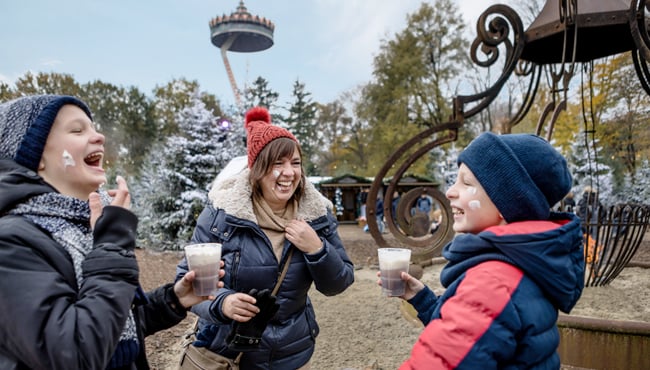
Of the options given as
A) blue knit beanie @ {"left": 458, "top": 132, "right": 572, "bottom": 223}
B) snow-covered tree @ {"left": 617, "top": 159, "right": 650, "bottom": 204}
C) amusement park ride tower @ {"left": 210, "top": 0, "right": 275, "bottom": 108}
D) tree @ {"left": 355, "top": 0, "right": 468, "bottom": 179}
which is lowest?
snow-covered tree @ {"left": 617, "top": 159, "right": 650, "bottom": 204}

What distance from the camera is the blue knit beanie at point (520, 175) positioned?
1.41 metres

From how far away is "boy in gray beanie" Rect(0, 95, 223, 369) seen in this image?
3.51 feet

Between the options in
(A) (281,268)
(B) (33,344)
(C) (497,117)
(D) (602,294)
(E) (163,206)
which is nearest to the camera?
(B) (33,344)

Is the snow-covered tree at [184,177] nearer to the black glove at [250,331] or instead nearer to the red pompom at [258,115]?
the red pompom at [258,115]

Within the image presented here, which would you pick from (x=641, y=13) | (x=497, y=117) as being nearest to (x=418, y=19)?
(x=497, y=117)

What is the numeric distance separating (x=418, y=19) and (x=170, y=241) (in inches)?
775

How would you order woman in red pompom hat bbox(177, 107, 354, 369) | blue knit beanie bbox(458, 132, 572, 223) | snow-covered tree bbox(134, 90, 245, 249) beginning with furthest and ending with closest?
1. snow-covered tree bbox(134, 90, 245, 249)
2. woman in red pompom hat bbox(177, 107, 354, 369)
3. blue knit beanie bbox(458, 132, 572, 223)

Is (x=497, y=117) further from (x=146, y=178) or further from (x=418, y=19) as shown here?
(x=146, y=178)

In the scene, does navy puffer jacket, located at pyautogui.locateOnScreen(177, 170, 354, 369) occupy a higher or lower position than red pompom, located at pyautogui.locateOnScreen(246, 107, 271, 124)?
lower

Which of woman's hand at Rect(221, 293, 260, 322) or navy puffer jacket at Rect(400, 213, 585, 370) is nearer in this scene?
navy puffer jacket at Rect(400, 213, 585, 370)

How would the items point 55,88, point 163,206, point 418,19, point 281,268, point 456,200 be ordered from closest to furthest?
point 456,200 → point 281,268 → point 163,206 → point 418,19 → point 55,88

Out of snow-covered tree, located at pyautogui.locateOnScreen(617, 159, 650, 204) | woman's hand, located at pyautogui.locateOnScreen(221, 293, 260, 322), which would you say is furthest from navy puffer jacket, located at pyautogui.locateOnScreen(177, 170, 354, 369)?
snow-covered tree, located at pyautogui.locateOnScreen(617, 159, 650, 204)

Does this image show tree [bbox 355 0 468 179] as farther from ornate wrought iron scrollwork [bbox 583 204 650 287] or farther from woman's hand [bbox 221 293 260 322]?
woman's hand [bbox 221 293 260 322]

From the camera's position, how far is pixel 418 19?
23.9 meters
